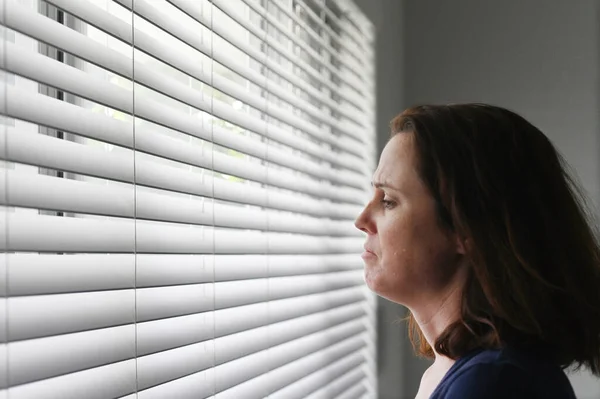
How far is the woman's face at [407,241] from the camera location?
1092 millimetres

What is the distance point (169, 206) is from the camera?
3.50ft

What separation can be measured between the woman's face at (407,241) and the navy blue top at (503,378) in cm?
14

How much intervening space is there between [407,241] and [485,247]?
4.7 inches

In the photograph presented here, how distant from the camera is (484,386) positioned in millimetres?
915

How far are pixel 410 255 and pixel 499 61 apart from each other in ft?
5.57

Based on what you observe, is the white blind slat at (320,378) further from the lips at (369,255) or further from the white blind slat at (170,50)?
the white blind slat at (170,50)

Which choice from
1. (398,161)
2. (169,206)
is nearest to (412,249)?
(398,161)

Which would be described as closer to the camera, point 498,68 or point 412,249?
point 412,249

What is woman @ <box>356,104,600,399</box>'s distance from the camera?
1008mm

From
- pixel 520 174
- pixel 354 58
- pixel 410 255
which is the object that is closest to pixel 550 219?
pixel 520 174

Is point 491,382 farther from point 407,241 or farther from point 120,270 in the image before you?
point 120,270

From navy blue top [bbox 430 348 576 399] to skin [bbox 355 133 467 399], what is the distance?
0.13 meters

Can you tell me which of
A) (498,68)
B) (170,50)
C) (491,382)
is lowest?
(491,382)

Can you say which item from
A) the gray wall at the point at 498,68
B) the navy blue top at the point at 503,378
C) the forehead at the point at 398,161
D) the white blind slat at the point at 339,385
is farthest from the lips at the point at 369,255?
the gray wall at the point at 498,68
